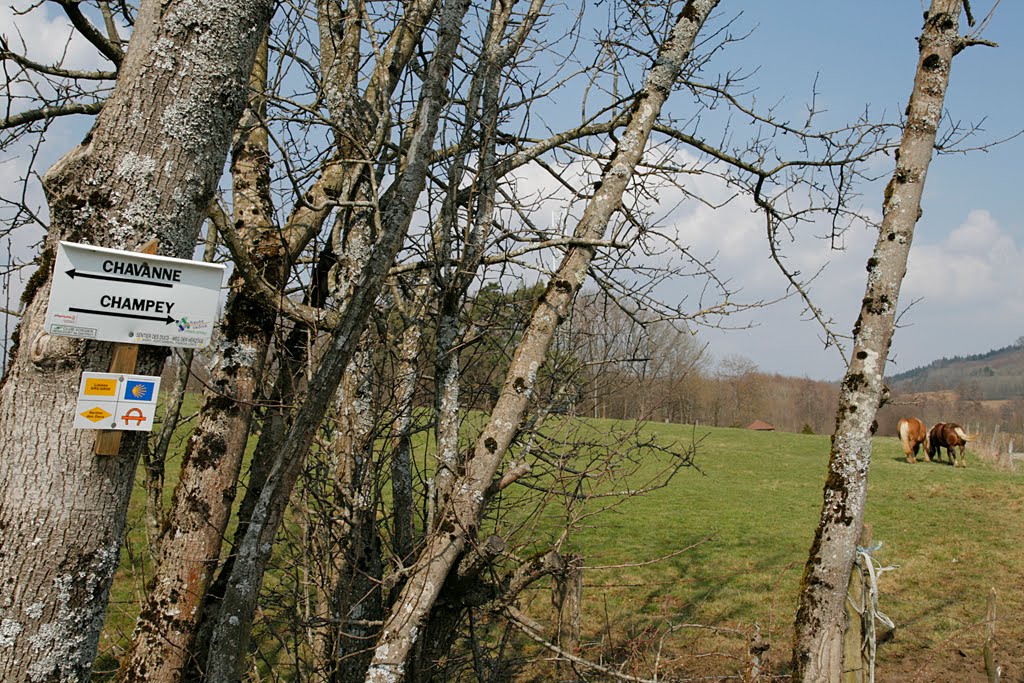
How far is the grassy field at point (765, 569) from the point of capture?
7.04m

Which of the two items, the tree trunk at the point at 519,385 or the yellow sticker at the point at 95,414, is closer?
the yellow sticker at the point at 95,414

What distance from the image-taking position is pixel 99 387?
6.23 ft

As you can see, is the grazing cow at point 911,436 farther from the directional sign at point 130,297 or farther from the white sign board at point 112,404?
the white sign board at point 112,404

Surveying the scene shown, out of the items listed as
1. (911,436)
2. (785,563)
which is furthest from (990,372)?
(785,563)

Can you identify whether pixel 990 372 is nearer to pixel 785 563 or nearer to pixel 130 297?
pixel 785 563

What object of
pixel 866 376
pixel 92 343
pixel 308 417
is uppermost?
pixel 866 376

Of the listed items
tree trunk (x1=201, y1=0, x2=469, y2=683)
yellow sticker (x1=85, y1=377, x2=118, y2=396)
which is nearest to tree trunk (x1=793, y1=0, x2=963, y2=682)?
tree trunk (x1=201, y1=0, x2=469, y2=683)

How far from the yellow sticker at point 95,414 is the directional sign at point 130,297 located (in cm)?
22

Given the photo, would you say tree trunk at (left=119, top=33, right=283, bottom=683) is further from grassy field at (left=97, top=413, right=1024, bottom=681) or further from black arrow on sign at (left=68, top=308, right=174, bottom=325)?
black arrow on sign at (left=68, top=308, right=174, bottom=325)

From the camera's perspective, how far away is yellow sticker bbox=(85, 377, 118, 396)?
6.17 feet

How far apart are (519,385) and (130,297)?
1721 millimetres

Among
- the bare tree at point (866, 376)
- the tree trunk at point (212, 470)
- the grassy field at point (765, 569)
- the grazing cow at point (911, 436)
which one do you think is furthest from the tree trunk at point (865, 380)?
the grazing cow at point (911, 436)

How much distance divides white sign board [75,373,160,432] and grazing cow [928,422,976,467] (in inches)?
1059

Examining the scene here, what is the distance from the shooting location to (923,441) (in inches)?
989
